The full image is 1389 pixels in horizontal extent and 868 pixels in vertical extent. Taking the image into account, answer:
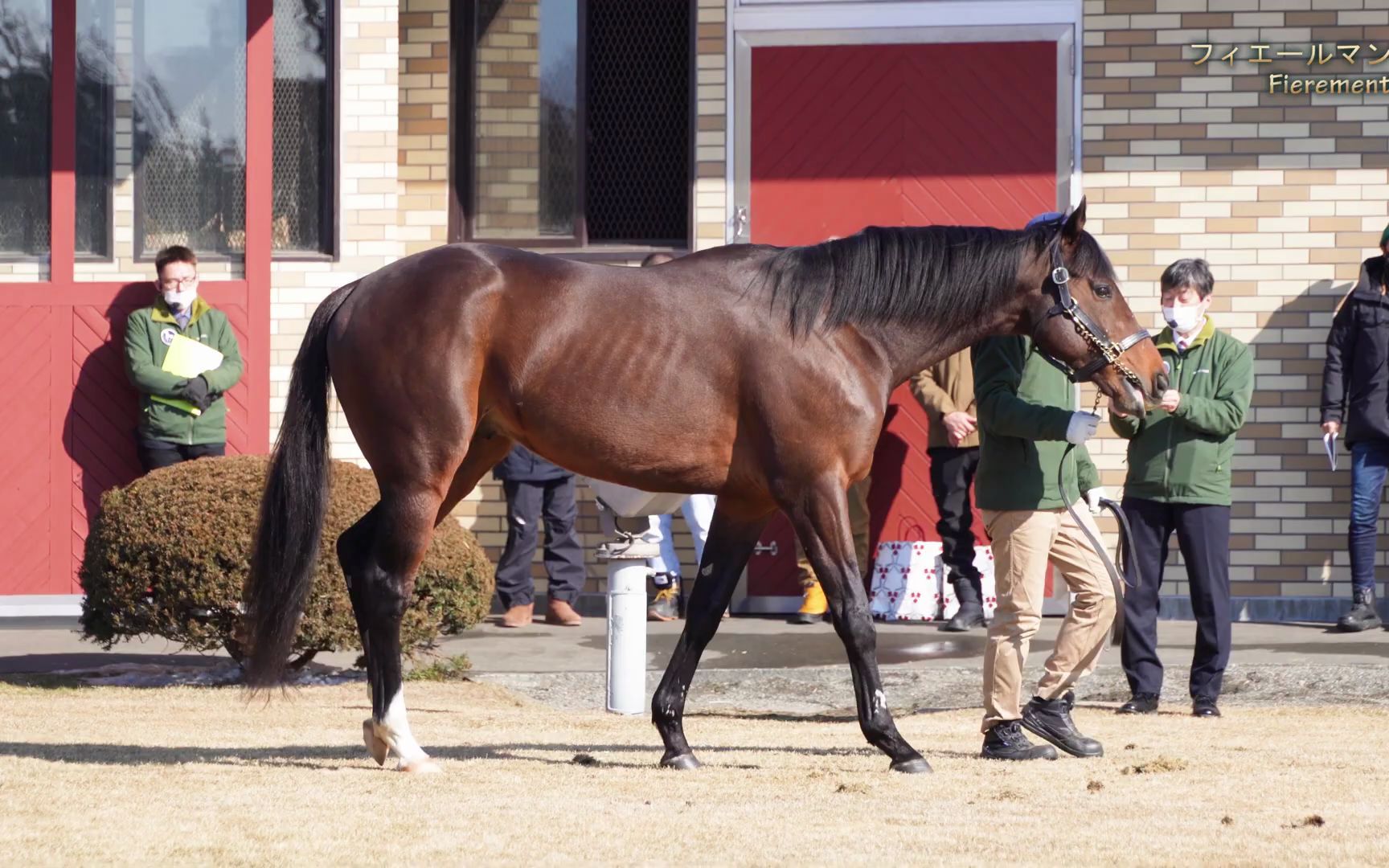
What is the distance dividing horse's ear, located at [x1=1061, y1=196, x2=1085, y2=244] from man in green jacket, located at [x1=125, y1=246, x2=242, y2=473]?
18.0 ft

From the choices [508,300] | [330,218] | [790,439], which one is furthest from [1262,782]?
[330,218]

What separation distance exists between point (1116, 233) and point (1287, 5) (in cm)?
166

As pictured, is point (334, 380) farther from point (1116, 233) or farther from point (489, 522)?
point (1116, 233)

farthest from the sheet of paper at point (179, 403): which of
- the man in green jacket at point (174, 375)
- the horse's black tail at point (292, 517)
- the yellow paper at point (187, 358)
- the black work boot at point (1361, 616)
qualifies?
the black work boot at point (1361, 616)

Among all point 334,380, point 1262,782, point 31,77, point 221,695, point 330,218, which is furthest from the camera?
point 330,218

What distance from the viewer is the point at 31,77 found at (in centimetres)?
1095

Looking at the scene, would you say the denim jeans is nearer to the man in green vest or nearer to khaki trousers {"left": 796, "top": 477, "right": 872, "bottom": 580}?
khaki trousers {"left": 796, "top": 477, "right": 872, "bottom": 580}

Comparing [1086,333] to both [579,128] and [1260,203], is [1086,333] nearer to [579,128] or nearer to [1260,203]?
[1260,203]

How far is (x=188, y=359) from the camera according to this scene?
34.0 ft

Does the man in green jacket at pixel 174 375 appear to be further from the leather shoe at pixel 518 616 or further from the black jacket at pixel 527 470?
the leather shoe at pixel 518 616

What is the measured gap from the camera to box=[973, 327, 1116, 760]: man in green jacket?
6805mm

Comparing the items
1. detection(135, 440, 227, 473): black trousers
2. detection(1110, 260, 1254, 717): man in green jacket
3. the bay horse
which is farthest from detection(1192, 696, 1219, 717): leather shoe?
detection(135, 440, 227, 473): black trousers

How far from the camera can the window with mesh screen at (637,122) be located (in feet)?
39.2

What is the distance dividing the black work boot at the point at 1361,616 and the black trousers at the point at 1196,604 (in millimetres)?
2407
